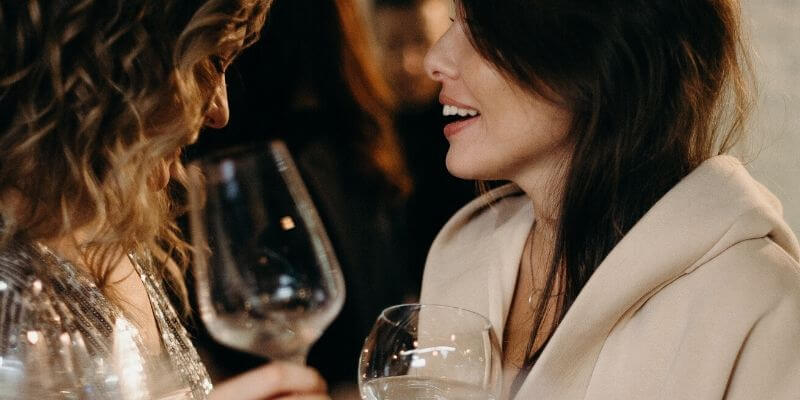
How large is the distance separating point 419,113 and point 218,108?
55.3 inches

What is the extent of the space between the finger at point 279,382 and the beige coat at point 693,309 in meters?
0.61

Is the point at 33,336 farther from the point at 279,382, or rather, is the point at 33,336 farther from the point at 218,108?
the point at 218,108

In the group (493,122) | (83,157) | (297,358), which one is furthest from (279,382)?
(493,122)

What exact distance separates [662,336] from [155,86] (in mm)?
833

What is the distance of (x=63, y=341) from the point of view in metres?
0.93

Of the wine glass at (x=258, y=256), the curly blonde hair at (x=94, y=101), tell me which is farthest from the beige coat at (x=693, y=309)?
the curly blonde hair at (x=94, y=101)

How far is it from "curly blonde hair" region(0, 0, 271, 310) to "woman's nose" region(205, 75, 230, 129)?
0.13 meters

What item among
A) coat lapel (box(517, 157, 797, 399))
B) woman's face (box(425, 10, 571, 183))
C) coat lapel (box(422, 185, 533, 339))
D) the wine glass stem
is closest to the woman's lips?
woman's face (box(425, 10, 571, 183))

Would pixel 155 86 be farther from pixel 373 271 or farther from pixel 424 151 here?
pixel 424 151

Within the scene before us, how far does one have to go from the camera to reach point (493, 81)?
1.47m

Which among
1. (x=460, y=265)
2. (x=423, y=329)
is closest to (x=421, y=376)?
(x=423, y=329)

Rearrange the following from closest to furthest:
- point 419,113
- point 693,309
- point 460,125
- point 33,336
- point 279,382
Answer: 1. point 279,382
2. point 33,336
3. point 693,309
4. point 460,125
5. point 419,113

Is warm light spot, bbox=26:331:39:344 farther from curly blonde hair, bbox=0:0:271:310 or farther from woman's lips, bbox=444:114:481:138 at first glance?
woman's lips, bbox=444:114:481:138

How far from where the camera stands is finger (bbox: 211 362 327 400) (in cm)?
73
